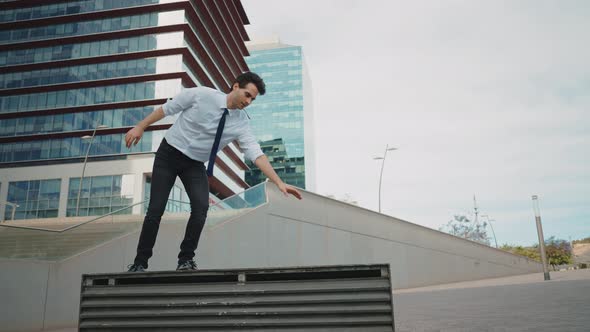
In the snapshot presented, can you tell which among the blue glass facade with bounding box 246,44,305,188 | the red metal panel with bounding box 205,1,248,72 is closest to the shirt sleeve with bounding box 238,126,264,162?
the red metal panel with bounding box 205,1,248,72

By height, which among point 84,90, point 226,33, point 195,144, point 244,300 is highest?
point 226,33

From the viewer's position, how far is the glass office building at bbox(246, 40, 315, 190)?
97688 mm

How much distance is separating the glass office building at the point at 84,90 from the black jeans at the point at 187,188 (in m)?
39.7

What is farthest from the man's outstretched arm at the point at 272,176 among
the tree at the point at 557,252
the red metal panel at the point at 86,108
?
the tree at the point at 557,252

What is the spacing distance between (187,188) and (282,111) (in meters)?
96.5

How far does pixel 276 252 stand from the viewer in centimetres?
1583

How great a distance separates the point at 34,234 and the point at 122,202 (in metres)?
34.5

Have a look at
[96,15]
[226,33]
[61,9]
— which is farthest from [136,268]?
[226,33]

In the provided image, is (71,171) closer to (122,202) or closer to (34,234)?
(122,202)

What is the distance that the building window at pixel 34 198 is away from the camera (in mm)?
42938

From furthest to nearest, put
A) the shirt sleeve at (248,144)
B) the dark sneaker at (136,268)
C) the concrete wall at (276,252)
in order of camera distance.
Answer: the concrete wall at (276,252) → the shirt sleeve at (248,144) → the dark sneaker at (136,268)

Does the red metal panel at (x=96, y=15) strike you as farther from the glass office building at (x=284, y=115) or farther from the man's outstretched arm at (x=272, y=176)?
the glass office building at (x=284, y=115)

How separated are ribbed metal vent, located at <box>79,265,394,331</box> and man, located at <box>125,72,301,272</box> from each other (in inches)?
43.1

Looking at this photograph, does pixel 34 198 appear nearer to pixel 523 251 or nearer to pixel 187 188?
pixel 187 188
